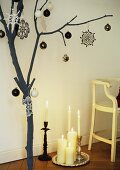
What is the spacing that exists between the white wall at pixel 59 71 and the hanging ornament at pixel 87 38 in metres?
0.05

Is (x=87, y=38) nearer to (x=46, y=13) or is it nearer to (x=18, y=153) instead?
(x=46, y=13)

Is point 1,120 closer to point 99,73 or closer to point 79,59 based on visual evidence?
point 79,59

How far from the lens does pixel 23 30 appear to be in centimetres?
271

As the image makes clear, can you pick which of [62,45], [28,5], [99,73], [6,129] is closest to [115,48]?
[99,73]

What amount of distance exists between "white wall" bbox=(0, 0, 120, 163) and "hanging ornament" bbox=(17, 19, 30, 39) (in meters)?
0.05

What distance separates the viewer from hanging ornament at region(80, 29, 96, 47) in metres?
3.15

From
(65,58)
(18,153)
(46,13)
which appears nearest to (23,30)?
(46,13)

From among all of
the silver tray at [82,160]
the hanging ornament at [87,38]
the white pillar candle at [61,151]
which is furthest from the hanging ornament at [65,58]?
the silver tray at [82,160]

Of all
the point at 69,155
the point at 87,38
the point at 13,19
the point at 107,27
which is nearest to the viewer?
the point at 13,19

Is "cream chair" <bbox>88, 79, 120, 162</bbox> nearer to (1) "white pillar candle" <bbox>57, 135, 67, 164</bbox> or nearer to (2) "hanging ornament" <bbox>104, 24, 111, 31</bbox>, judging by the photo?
(1) "white pillar candle" <bbox>57, 135, 67, 164</bbox>

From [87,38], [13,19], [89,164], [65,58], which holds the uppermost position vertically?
[13,19]

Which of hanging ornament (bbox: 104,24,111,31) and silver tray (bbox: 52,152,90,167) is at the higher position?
hanging ornament (bbox: 104,24,111,31)

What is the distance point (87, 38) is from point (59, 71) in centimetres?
51

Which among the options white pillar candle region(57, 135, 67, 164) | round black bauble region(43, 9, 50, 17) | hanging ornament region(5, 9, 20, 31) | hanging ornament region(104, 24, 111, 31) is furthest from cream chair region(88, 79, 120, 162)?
hanging ornament region(5, 9, 20, 31)
